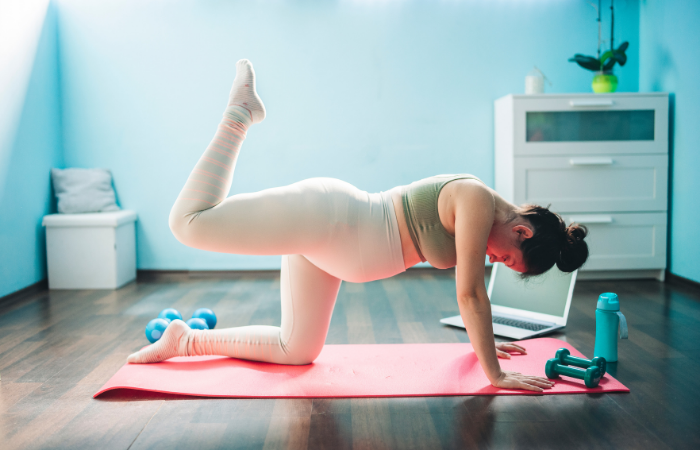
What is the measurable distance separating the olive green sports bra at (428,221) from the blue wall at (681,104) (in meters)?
2.36

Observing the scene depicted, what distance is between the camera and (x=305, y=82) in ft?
12.4

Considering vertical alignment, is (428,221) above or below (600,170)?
below

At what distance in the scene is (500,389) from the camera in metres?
1.62

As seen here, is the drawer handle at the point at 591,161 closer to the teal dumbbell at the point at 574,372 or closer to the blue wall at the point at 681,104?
the blue wall at the point at 681,104

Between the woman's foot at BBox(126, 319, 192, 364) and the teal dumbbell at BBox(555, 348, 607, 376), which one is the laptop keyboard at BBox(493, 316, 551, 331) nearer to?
the teal dumbbell at BBox(555, 348, 607, 376)

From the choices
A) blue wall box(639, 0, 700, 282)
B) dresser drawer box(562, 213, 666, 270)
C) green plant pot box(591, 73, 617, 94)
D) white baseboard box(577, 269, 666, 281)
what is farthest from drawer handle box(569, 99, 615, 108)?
white baseboard box(577, 269, 666, 281)

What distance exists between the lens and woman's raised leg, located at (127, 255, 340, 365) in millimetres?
1724

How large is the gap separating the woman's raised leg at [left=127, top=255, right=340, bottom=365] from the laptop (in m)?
0.86

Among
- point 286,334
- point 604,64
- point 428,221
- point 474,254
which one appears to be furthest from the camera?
point 604,64

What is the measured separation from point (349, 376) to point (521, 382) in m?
0.55

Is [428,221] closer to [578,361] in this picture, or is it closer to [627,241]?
[578,361]

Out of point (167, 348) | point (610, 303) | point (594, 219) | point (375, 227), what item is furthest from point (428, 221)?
point (594, 219)

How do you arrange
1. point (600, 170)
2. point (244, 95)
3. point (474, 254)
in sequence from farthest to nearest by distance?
point (600, 170), point (244, 95), point (474, 254)

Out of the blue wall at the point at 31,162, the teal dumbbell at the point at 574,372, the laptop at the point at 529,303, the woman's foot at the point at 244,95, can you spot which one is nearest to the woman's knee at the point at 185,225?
the woman's foot at the point at 244,95
